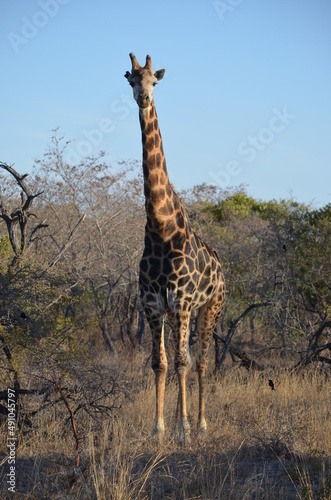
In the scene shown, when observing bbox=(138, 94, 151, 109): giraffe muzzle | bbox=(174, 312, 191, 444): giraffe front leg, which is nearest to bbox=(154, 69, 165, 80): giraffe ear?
bbox=(138, 94, 151, 109): giraffe muzzle

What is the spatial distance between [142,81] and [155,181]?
1.03 metres

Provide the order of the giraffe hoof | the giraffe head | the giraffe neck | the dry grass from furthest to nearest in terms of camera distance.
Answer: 1. the giraffe neck
2. the giraffe hoof
3. the giraffe head
4. the dry grass

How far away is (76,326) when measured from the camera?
22.0ft

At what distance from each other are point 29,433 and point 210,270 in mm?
2687

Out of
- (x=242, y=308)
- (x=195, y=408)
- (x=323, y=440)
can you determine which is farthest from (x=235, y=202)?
(x=323, y=440)

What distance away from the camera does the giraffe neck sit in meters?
6.72

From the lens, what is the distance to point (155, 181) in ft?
22.1

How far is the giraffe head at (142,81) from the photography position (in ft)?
20.7

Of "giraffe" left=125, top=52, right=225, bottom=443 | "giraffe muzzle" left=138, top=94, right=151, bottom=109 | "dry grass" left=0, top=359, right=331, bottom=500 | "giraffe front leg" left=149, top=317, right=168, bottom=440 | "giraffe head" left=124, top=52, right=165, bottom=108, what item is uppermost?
"giraffe head" left=124, top=52, right=165, bottom=108

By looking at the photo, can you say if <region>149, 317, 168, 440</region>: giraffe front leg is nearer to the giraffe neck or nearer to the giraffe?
the giraffe

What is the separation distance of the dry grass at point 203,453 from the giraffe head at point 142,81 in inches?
124

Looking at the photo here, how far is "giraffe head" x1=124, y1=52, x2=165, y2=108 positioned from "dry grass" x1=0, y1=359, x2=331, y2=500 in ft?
10.3

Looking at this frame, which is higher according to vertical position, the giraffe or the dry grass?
the giraffe

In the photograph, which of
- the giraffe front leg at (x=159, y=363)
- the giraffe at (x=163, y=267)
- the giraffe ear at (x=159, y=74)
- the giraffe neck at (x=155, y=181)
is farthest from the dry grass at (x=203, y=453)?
the giraffe ear at (x=159, y=74)
